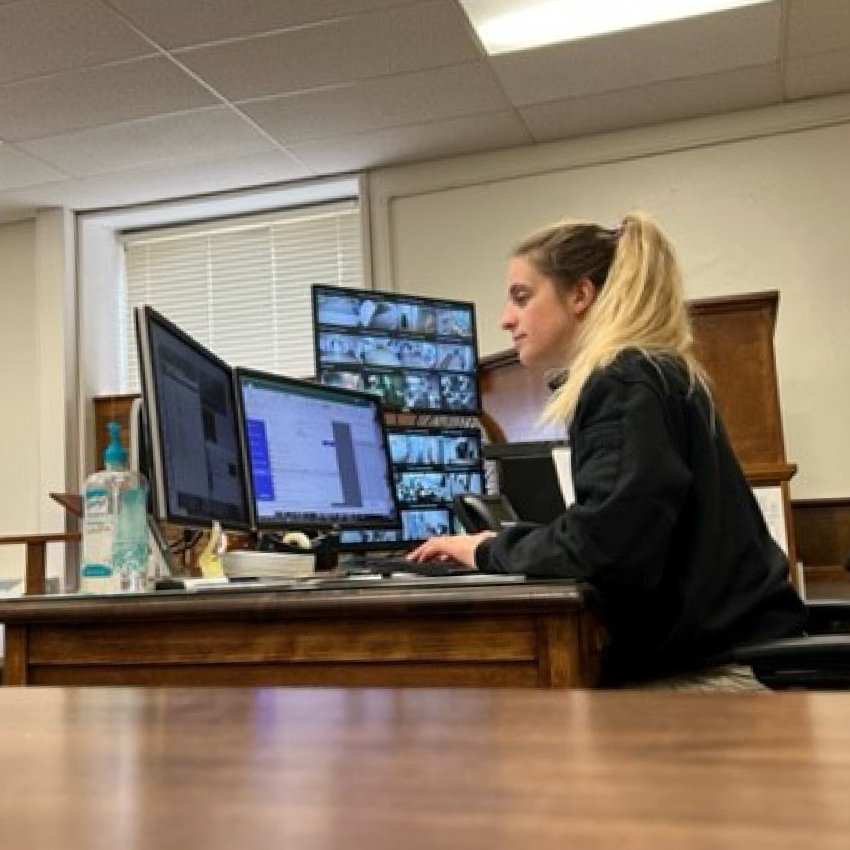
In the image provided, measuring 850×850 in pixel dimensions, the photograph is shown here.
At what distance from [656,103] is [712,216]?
512 mm

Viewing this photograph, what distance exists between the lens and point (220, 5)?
3.31m

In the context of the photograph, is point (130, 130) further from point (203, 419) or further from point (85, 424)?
point (203, 419)

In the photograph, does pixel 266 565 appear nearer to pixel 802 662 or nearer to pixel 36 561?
pixel 802 662

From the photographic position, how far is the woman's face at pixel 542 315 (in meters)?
1.70

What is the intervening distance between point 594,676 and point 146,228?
4.62 metres

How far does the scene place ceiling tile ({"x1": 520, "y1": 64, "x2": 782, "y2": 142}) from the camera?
403cm

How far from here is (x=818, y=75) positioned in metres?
4.00

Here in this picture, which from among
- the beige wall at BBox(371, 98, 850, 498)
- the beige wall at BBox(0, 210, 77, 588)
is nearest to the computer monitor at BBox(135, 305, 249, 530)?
the beige wall at BBox(371, 98, 850, 498)

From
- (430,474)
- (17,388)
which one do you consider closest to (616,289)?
(430,474)

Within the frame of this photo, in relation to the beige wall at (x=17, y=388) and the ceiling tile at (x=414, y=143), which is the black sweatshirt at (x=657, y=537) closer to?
the ceiling tile at (x=414, y=143)

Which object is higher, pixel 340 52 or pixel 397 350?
pixel 340 52

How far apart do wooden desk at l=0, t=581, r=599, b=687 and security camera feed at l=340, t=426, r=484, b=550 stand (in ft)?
3.11

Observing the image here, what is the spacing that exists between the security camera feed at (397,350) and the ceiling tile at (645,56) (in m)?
1.33

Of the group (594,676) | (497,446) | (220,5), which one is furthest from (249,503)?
(220,5)
